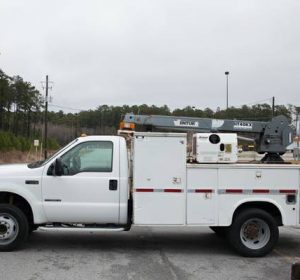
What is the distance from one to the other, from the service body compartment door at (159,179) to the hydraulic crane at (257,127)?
4.05 feet

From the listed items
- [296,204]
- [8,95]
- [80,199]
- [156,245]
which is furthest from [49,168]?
[8,95]

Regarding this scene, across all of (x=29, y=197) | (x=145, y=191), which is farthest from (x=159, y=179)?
(x=29, y=197)

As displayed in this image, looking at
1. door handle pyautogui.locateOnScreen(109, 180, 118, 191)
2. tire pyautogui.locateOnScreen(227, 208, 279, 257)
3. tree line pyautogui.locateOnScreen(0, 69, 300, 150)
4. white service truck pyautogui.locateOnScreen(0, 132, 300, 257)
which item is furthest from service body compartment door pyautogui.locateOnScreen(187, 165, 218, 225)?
tree line pyautogui.locateOnScreen(0, 69, 300, 150)

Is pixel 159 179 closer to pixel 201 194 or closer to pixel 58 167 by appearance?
pixel 201 194

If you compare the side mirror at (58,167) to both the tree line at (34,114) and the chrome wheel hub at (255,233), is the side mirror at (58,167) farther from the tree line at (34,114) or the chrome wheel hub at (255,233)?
the tree line at (34,114)

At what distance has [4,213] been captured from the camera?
329 inches

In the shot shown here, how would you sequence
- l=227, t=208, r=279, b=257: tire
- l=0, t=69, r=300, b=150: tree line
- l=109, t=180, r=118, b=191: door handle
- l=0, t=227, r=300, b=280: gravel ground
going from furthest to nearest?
l=0, t=69, r=300, b=150: tree line < l=227, t=208, r=279, b=257: tire < l=109, t=180, r=118, b=191: door handle < l=0, t=227, r=300, b=280: gravel ground

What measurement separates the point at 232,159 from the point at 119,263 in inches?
106

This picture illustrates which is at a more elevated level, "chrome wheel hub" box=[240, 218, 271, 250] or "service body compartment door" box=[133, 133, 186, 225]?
"service body compartment door" box=[133, 133, 186, 225]

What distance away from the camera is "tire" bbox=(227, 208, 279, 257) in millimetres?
8531

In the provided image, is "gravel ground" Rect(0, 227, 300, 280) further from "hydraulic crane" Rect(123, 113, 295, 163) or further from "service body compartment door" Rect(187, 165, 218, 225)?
"hydraulic crane" Rect(123, 113, 295, 163)

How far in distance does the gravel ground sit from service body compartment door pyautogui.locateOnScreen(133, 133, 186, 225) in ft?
2.35

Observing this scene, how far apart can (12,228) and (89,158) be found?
1776 mm

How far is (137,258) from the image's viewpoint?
821 cm
